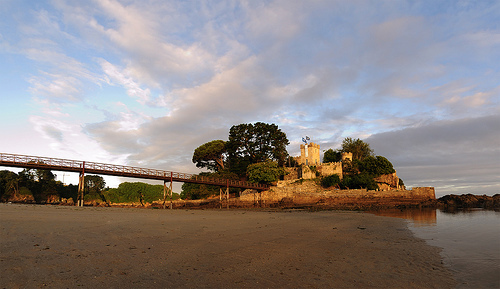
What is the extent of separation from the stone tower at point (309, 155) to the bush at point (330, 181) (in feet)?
56.8

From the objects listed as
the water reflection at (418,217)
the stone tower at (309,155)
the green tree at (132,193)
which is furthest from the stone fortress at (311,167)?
the green tree at (132,193)

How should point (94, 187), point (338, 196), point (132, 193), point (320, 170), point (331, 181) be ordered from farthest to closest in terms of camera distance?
1. point (94, 187)
2. point (132, 193)
3. point (320, 170)
4. point (331, 181)
5. point (338, 196)

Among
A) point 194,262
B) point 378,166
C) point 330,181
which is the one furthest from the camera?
point 378,166

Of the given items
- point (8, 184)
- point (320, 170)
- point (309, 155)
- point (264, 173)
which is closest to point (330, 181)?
point (320, 170)

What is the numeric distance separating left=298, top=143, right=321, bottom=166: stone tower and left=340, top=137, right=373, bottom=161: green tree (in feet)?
25.0

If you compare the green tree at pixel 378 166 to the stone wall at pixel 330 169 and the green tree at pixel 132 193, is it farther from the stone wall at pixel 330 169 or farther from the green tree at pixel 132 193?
the green tree at pixel 132 193

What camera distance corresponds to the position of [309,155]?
76000mm

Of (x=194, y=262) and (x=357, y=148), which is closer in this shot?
(x=194, y=262)

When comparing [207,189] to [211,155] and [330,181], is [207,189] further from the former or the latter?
[330,181]

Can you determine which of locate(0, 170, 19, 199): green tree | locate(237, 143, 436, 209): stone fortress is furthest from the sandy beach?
locate(0, 170, 19, 199): green tree

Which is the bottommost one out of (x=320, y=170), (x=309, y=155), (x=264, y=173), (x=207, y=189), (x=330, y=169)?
(x=207, y=189)

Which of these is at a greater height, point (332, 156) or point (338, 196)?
point (332, 156)

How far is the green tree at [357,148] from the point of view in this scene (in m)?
74.1

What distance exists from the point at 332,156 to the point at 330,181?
69.2 feet
